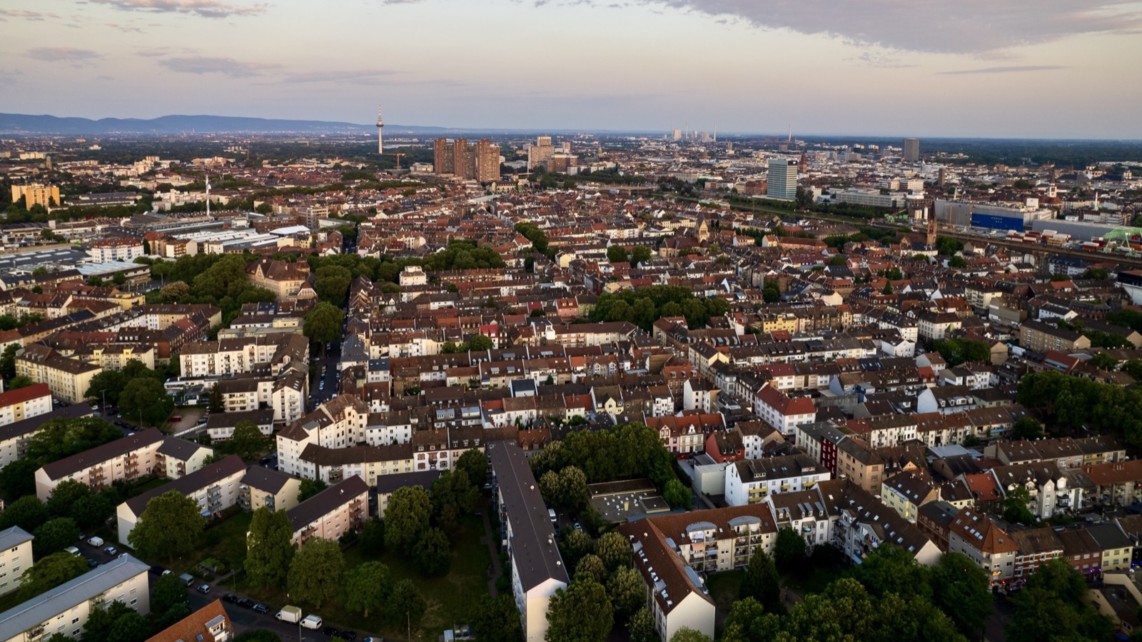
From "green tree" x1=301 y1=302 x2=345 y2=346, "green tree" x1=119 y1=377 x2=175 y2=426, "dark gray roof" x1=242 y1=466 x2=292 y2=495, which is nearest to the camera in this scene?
"dark gray roof" x1=242 y1=466 x2=292 y2=495

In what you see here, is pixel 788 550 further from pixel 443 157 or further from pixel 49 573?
pixel 443 157

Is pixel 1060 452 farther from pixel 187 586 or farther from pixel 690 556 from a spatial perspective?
pixel 187 586

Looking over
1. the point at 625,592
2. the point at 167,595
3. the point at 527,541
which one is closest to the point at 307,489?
the point at 167,595

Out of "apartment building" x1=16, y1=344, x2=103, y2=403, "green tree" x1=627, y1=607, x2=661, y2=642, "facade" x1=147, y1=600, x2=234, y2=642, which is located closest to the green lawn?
"facade" x1=147, y1=600, x2=234, y2=642

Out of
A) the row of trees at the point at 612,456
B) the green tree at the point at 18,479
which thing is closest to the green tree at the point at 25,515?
the green tree at the point at 18,479

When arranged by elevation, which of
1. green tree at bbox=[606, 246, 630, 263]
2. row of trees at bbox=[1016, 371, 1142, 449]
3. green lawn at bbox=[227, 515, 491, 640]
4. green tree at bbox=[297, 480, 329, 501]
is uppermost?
green tree at bbox=[606, 246, 630, 263]

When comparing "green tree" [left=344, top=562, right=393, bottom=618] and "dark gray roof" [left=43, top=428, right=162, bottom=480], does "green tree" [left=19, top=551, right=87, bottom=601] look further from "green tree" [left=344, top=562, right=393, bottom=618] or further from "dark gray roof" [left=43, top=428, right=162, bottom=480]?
"green tree" [left=344, top=562, right=393, bottom=618]
